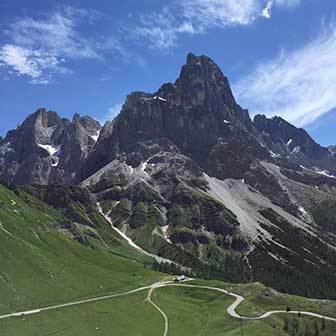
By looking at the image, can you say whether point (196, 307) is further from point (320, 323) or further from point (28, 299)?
point (28, 299)

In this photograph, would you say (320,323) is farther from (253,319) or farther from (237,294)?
(237,294)

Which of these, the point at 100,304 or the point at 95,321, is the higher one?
the point at 100,304

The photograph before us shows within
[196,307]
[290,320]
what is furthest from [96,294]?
[290,320]

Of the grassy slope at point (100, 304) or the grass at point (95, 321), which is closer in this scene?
the grass at point (95, 321)

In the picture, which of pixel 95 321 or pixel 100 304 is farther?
pixel 100 304

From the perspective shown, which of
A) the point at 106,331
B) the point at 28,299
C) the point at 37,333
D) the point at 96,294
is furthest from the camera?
the point at 96,294

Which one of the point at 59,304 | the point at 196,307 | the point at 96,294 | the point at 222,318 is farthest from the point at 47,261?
the point at 222,318

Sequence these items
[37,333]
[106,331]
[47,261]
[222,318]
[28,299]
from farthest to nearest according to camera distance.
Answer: [47,261], [222,318], [28,299], [106,331], [37,333]

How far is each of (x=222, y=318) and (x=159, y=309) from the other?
68.0ft

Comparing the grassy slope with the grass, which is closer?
the grass

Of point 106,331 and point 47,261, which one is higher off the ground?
point 47,261

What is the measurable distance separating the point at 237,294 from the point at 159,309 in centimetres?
3458

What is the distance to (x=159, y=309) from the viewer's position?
16300cm

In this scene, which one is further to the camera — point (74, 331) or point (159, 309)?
point (159, 309)
